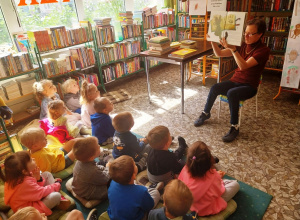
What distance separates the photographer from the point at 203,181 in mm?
1608

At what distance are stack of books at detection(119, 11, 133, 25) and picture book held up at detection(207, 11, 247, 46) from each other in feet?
7.25

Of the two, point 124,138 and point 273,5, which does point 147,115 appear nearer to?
point 124,138

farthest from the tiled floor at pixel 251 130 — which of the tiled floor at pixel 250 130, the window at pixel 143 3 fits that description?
the window at pixel 143 3

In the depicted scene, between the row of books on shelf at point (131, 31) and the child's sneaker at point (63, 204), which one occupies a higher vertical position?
the row of books on shelf at point (131, 31)

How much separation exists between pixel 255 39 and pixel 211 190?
5.93ft

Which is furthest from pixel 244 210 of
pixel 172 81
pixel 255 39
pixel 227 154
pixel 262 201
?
pixel 172 81

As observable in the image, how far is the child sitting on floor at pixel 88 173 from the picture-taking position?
1811 millimetres

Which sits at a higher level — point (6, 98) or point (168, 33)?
point (168, 33)

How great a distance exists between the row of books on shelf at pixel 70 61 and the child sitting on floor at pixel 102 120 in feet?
4.97

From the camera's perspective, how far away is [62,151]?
2410 mm

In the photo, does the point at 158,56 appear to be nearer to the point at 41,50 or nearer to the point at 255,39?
the point at 255,39

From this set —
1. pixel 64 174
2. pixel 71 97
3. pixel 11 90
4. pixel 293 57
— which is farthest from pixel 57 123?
pixel 293 57

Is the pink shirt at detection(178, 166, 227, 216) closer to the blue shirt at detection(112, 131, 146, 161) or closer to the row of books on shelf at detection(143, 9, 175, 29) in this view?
the blue shirt at detection(112, 131, 146, 161)

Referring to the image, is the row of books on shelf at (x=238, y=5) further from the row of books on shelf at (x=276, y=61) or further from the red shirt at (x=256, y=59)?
the red shirt at (x=256, y=59)
